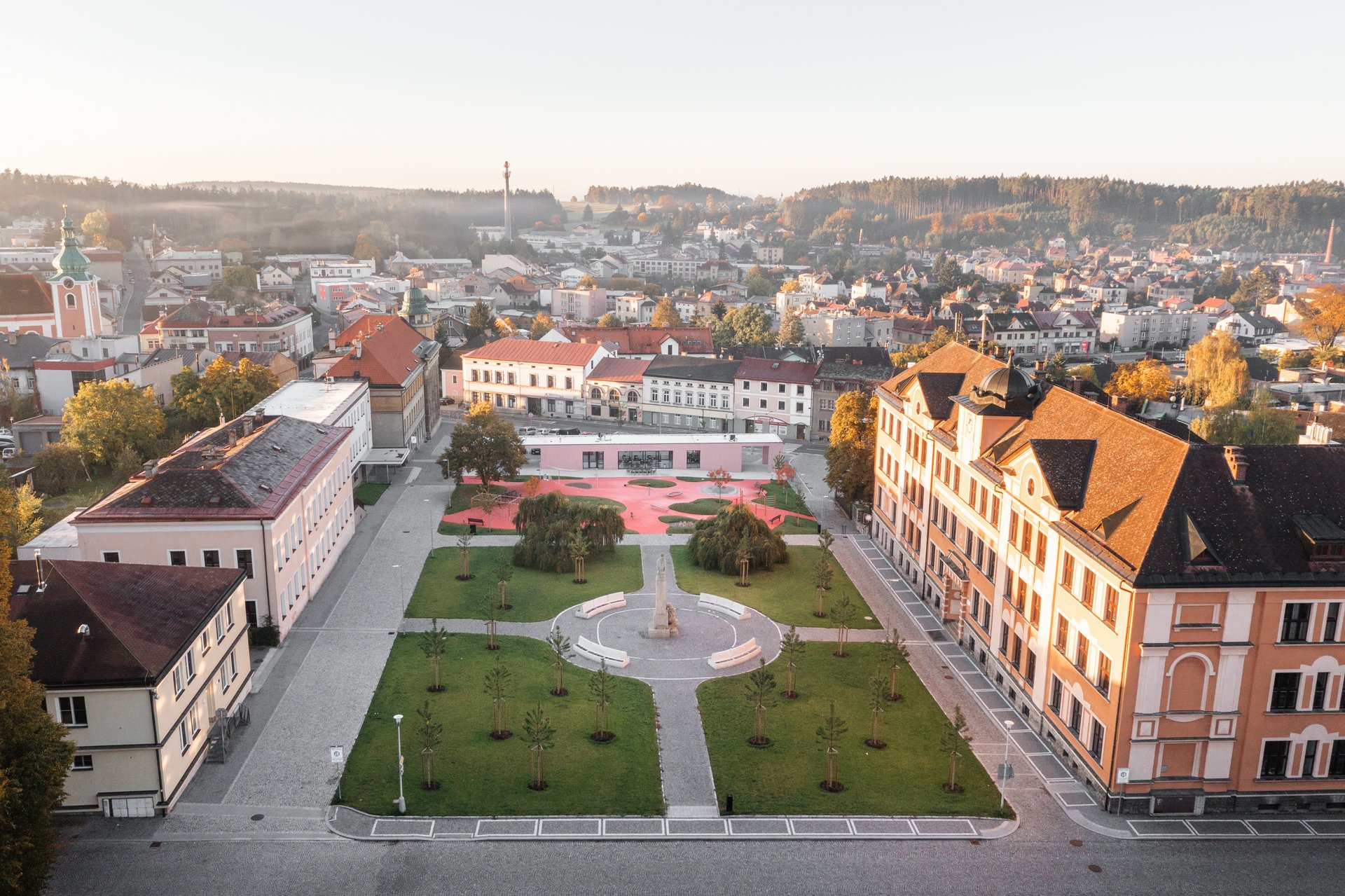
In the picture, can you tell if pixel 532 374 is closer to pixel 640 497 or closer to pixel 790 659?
pixel 640 497

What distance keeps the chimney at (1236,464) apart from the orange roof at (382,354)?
63.0m

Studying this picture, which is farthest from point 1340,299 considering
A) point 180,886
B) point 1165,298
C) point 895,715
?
point 180,886

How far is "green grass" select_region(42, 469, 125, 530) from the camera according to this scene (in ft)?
205

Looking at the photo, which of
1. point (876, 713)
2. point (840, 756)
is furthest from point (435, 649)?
point (876, 713)

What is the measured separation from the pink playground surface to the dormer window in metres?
36.3

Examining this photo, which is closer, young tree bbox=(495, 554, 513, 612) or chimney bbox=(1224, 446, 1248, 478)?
chimney bbox=(1224, 446, 1248, 478)

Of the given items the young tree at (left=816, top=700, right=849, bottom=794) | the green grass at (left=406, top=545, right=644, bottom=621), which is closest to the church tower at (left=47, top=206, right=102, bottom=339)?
the green grass at (left=406, top=545, right=644, bottom=621)

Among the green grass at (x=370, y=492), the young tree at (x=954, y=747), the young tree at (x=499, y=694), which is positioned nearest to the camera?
the young tree at (x=954, y=747)

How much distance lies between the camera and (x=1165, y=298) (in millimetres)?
191375

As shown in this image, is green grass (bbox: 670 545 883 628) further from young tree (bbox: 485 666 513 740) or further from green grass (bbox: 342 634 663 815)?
young tree (bbox: 485 666 513 740)

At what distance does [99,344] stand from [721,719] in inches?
3180

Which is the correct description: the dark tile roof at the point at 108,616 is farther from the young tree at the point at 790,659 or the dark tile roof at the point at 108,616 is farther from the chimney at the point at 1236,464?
the chimney at the point at 1236,464

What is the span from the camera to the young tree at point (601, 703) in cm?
3625

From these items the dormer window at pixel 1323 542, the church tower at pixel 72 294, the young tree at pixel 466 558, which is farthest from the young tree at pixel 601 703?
the church tower at pixel 72 294
